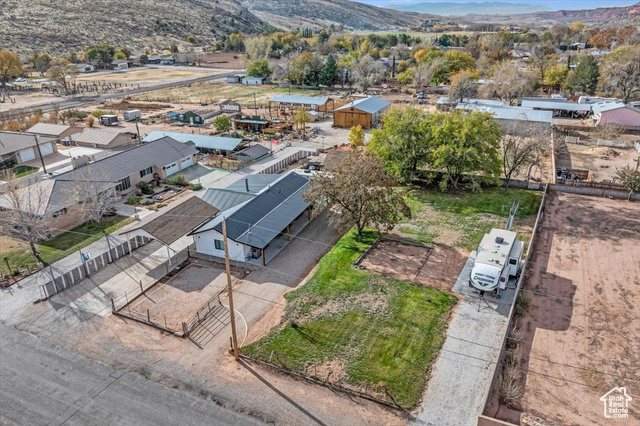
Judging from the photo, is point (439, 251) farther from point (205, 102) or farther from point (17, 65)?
point (17, 65)

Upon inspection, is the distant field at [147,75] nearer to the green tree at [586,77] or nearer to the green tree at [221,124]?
the green tree at [221,124]

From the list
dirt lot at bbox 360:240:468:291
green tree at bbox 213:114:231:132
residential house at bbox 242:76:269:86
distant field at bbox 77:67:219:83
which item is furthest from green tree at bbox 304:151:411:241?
distant field at bbox 77:67:219:83

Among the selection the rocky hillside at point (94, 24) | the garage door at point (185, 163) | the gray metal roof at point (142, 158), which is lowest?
the garage door at point (185, 163)

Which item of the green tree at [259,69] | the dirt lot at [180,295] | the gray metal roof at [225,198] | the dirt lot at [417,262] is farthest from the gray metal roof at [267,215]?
the green tree at [259,69]

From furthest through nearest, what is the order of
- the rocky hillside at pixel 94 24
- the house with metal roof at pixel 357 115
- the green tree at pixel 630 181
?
the rocky hillside at pixel 94 24 < the house with metal roof at pixel 357 115 < the green tree at pixel 630 181

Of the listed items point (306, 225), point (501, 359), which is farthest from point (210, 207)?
point (501, 359)

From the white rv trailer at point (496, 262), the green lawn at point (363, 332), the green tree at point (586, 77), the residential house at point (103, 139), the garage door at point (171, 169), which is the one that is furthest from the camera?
the green tree at point (586, 77)

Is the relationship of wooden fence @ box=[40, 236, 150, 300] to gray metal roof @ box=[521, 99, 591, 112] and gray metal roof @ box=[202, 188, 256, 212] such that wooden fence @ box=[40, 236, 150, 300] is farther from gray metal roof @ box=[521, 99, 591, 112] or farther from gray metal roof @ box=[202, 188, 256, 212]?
gray metal roof @ box=[521, 99, 591, 112]

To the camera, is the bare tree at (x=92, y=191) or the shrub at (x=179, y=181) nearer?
the bare tree at (x=92, y=191)
